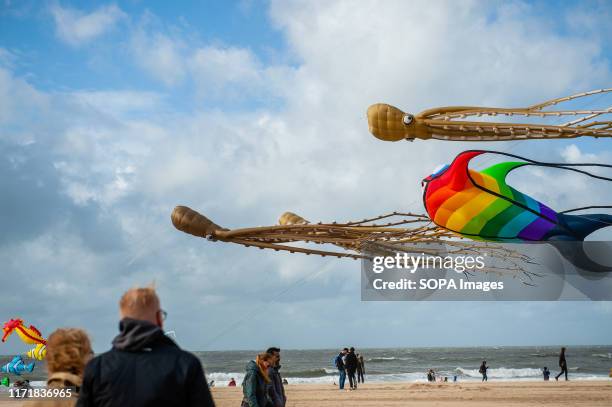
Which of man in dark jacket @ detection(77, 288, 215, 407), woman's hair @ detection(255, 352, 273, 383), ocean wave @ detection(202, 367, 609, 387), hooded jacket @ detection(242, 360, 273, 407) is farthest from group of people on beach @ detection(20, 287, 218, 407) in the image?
ocean wave @ detection(202, 367, 609, 387)

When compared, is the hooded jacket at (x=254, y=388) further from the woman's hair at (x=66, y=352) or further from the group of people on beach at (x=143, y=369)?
the group of people on beach at (x=143, y=369)

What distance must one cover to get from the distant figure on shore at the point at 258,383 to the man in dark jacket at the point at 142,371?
4.55 metres

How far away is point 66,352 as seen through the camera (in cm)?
297

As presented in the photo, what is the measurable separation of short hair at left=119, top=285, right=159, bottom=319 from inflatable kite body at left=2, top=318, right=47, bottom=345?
19108 millimetres

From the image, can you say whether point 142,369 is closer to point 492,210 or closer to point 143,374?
point 143,374

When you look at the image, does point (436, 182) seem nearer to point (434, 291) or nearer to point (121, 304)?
point (434, 291)

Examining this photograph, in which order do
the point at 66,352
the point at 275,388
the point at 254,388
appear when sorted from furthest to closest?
the point at 275,388
the point at 254,388
the point at 66,352

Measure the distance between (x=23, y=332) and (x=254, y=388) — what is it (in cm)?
1588

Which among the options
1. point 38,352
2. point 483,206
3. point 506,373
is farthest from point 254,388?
point 506,373

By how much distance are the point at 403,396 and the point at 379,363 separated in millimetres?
35576

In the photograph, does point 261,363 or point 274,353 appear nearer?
point 261,363

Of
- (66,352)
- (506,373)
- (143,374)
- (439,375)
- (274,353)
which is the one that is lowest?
(143,374)

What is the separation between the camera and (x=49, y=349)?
9.82 feet

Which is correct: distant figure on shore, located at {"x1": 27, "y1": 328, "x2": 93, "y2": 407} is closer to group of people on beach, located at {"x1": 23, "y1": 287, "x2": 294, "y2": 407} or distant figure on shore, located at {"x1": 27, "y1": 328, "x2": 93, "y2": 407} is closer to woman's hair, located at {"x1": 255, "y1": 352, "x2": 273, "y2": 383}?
group of people on beach, located at {"x1": 23, "y1": 287, "x2": 294, "y2": 407}
